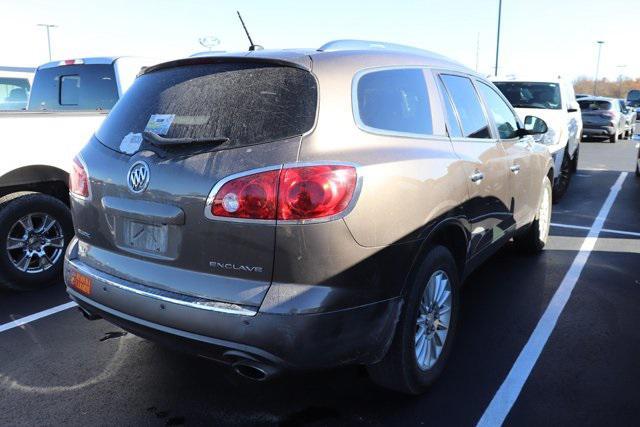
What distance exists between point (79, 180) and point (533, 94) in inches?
351

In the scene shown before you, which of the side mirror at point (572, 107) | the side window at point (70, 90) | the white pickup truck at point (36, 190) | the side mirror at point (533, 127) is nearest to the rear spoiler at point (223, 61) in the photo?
the white pickup truck at point (36, 190)

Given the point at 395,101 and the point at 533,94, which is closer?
the point at 395,101

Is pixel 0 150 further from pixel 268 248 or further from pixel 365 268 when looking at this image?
pixel 365 268

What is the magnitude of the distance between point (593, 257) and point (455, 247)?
3.04 meters

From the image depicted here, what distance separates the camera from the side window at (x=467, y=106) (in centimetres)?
354

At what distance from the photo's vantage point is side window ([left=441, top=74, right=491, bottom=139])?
11.6ft

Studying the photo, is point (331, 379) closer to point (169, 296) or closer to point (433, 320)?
point (433, 320)

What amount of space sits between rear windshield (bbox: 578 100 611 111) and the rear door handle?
18.9m

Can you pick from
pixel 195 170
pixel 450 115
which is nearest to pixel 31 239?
pixel 195 170

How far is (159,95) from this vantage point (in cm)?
289

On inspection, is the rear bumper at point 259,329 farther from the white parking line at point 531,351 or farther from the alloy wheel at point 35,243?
the alloy wheel at point 35,243

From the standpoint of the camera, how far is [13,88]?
27.0ft

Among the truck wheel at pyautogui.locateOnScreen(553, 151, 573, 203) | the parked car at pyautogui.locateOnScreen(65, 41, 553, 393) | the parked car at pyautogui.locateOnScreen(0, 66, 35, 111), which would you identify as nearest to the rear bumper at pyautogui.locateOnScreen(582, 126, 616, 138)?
the truck wheel at pyautogui.locateOnScreen(553, 151, 573, 203)

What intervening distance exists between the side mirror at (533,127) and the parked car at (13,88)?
6906 millimetres
